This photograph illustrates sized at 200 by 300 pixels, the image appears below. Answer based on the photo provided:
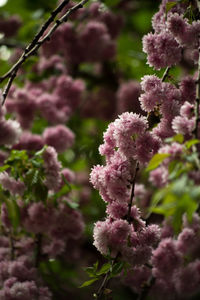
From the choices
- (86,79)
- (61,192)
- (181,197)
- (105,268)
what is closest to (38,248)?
(61,192)

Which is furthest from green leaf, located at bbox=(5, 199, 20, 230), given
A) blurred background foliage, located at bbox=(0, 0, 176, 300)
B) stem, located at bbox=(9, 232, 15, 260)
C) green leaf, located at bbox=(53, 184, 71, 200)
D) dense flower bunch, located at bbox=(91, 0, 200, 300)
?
blurred background foliage, located at bbox=(0, 0, 176, 300)

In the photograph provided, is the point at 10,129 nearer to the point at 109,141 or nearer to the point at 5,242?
the point at 109,141

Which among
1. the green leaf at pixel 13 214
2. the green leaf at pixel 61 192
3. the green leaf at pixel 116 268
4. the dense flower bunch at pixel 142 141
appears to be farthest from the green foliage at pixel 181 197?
the green leaf at pixel 61 192

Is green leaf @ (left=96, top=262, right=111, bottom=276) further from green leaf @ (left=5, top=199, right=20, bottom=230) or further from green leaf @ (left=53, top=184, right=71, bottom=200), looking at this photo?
green leaf @ (left=53, top=184, right=71, bottom=200)

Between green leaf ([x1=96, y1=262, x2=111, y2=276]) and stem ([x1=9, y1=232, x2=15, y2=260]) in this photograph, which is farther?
stem ([x1=9, y1=232, x2=15, y2=260])

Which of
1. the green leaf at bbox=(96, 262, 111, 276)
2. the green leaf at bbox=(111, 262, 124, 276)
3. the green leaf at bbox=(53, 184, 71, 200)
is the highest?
the green leaf at bbox=(53, 184, 71, 200)

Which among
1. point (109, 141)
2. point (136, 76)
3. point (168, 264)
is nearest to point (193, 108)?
point (109, 141)

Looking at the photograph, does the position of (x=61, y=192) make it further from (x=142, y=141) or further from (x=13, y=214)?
(x=142, y=141)

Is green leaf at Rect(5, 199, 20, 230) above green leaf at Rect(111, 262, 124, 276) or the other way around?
above

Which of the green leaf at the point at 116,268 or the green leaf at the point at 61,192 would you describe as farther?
the green leaf at the point at 61,192

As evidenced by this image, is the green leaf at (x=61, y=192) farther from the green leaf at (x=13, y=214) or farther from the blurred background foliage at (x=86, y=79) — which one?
the green leaf at (x=13, y=214)

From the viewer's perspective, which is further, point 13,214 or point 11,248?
point 11,248

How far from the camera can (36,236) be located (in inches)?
97.4

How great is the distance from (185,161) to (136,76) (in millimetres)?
3249
